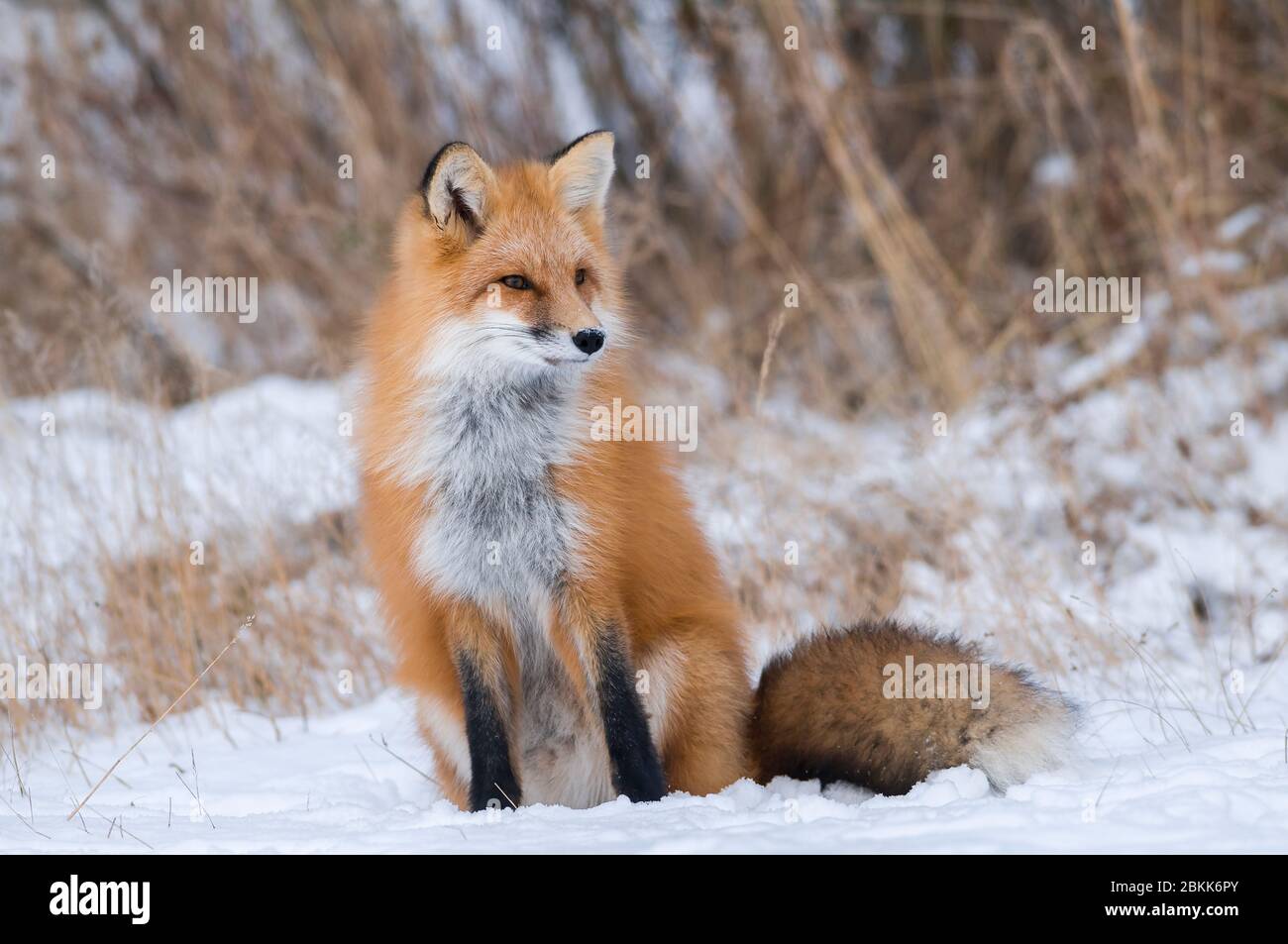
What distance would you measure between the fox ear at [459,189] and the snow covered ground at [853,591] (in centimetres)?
156

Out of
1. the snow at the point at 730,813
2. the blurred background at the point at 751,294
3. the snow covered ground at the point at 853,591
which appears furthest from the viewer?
the blurred background at the point at 751,294

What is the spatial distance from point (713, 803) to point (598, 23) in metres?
7.16

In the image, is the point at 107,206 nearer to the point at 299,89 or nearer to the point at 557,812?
the point at 299,89

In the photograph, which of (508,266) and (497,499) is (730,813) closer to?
(497,499)

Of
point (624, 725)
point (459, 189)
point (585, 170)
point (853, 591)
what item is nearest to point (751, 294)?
point (853, 591)

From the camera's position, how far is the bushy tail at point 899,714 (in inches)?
122

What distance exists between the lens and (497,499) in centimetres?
327

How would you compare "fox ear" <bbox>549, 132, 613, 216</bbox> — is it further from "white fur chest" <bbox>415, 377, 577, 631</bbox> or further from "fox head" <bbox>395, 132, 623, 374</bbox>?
"white fur chest" <bbox>415, 377, 577, 631</bbox>

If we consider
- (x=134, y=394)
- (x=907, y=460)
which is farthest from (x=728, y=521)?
(x=134, y=394)

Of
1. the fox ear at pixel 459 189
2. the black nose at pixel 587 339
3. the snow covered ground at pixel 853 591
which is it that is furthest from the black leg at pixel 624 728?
the fox ear at pixel 459 189

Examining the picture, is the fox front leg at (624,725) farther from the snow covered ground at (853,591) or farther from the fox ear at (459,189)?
the fox ear at (459,189)

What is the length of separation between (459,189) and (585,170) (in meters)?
0.41

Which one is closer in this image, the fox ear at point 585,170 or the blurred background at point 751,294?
the fox ear at point 585,170

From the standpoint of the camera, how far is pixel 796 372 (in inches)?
330
